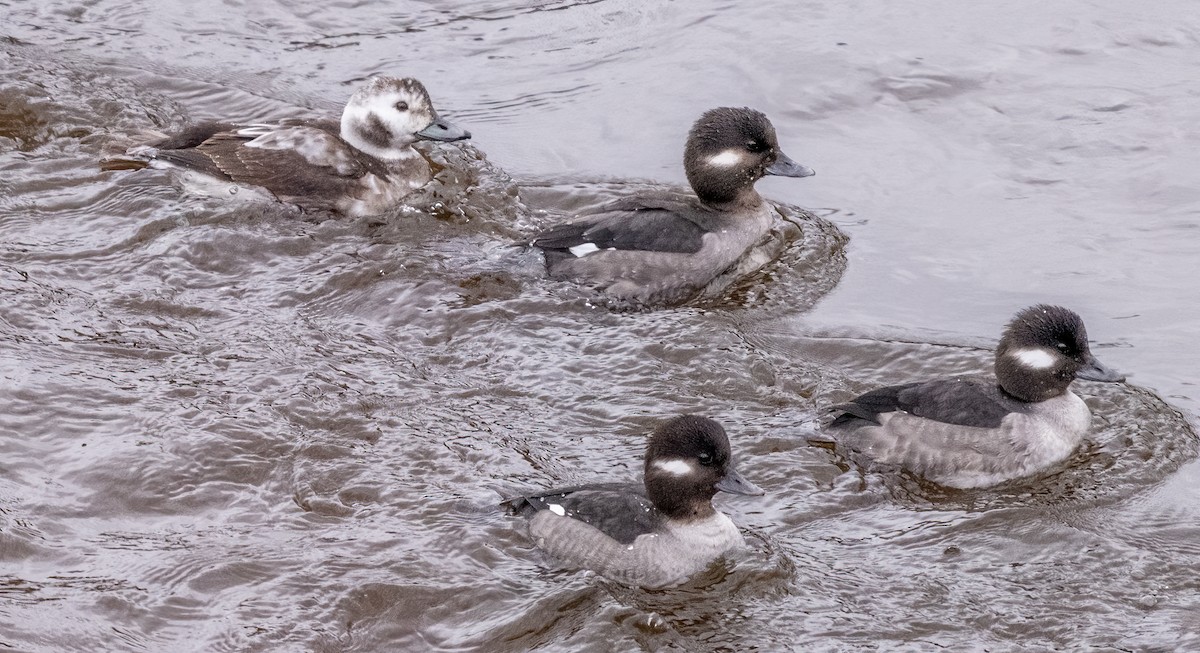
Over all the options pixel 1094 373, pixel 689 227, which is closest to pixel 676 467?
pixel 1094 373

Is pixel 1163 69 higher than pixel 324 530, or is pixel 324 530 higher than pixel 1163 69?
pixel 1163 69

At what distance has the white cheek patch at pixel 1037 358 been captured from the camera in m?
7.52

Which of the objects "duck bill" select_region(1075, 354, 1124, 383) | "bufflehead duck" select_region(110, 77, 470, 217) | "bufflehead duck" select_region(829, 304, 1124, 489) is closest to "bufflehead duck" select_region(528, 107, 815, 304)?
"bufflehead duck" select_region(110, 77, 470, 217)

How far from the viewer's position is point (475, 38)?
41.7 ft

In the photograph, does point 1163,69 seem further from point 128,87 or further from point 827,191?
point 128,87

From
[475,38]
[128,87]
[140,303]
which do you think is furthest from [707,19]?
[140,303]

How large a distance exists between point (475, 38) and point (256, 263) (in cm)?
444

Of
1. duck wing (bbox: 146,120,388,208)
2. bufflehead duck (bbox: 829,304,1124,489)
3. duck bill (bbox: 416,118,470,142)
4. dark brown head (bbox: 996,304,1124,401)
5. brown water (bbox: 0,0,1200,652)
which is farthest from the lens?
duck bill (bbox: 416,118,470,142)

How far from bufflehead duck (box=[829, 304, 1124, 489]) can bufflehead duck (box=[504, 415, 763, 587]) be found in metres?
1.21

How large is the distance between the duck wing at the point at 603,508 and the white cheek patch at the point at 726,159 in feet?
11.9

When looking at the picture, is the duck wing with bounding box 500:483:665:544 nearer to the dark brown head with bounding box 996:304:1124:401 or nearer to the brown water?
the brown water

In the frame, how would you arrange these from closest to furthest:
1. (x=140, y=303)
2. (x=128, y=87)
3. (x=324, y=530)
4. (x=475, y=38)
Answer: (x=324, y=530), (x=140, y=303), (x=128, y=87), (x=475, y=38)

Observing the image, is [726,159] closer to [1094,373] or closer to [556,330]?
[556,330]

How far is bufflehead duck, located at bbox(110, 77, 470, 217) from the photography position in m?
9.84
